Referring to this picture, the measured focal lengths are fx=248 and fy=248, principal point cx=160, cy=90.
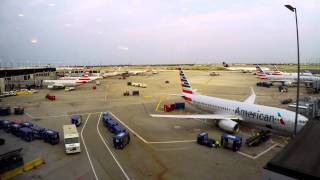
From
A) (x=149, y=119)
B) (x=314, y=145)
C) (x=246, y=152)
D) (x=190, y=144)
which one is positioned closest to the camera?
(x=314, y=145)

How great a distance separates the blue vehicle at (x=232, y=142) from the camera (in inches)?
1270

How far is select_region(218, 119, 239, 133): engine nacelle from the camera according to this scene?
1522 inches

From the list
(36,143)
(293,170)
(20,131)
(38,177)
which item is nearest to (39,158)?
(38,177)

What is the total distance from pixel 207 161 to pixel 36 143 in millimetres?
24812

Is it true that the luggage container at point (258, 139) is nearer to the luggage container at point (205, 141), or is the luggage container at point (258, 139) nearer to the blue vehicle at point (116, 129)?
the luggage container at point (205, 141)

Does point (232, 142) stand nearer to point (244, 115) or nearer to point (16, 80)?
point (244, 115)

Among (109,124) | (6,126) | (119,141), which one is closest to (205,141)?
(119,141)

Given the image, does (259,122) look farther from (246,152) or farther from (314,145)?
(314,145)

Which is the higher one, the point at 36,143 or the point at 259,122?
the point at 259,122

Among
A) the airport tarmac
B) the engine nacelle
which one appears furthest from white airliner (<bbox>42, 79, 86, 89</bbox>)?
the engine nacelle

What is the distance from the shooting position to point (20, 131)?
3862 centimetres

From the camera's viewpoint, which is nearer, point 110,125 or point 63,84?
point 110,125

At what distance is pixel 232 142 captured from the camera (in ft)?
107

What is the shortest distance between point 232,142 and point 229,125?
6.63m
